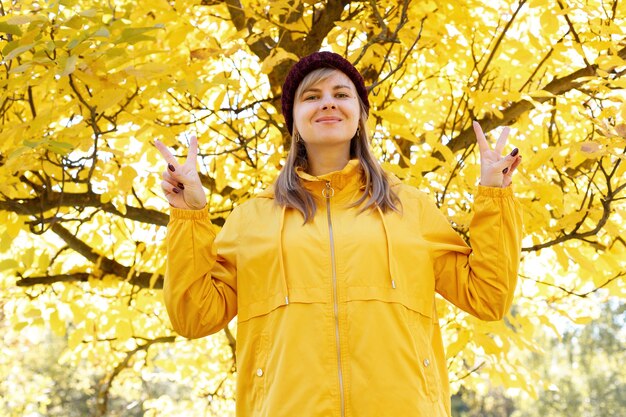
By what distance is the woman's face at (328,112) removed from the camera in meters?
1.92

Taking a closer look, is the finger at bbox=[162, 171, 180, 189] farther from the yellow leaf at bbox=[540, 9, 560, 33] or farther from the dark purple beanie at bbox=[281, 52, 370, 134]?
the yellow leaf at bbox=[540, 9, 560, 33]

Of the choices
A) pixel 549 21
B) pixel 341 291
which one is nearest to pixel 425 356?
pixel 341 291

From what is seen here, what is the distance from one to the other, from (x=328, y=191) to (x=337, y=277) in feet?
0.80

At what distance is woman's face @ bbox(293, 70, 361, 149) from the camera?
1.92 metres

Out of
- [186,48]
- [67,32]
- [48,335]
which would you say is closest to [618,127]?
[67,32]

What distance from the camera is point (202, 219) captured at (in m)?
1.80

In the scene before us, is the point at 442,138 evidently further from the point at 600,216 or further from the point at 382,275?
the point at 382,275

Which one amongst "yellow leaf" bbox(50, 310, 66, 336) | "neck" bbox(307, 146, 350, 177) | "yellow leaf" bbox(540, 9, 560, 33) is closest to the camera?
"neck" bbox(307, 146, 350, 177)

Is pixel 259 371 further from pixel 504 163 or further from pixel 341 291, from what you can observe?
pixel 504 163

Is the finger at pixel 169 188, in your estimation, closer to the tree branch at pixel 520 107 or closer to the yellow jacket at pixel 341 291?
the yellow jacket at pixel 341 291

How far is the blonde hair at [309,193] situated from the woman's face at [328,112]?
24 mm

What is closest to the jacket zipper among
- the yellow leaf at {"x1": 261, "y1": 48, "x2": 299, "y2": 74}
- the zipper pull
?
the zipper pull

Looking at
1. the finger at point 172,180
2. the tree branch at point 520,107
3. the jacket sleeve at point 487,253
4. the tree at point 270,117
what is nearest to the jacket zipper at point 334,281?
the jacket sleeve at point 487,253

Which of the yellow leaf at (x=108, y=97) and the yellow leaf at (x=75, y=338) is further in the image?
the yellow leaf at (x=75, y=338)
